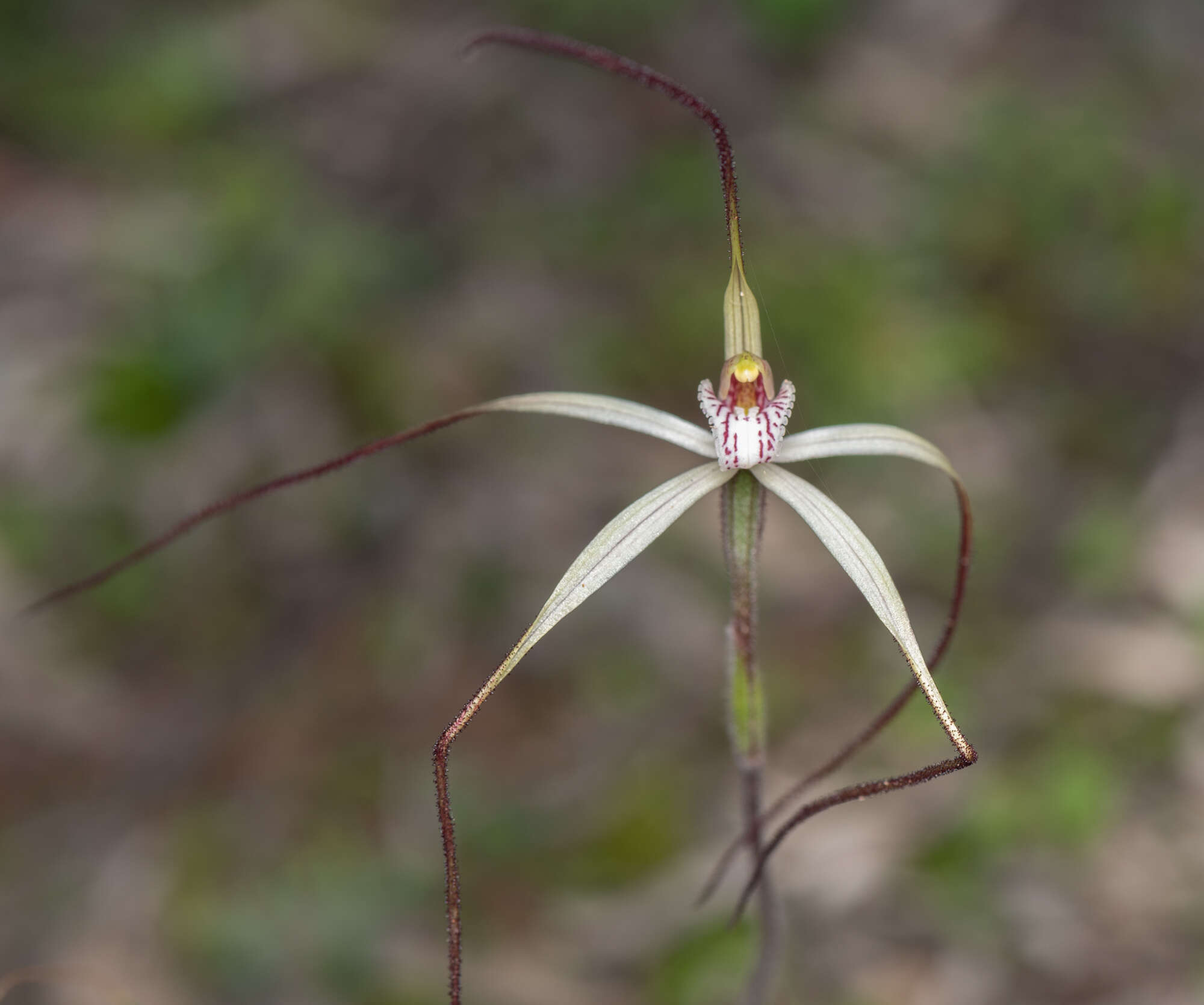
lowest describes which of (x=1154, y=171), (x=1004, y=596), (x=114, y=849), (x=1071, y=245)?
(x=114, y=849)

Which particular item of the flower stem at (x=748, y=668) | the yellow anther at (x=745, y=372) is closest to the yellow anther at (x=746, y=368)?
the yellow anther at (x=745, y=372)

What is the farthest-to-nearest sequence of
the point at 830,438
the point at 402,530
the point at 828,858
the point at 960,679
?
the point at 402,530, the point at 960,679, the point at 828,858, the point at 830,438

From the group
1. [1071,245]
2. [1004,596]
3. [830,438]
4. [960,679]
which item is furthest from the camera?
[1071,245]

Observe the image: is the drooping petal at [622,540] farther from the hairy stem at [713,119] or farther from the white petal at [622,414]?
the hairy stem at [713,119]

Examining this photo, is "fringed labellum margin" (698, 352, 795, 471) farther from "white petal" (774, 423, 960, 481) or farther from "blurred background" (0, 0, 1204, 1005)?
"blurred background" (0, 0, 1204, 1005)

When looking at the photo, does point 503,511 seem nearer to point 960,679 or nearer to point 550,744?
point 550,744

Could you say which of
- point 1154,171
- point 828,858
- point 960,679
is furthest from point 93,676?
point 1154,171
